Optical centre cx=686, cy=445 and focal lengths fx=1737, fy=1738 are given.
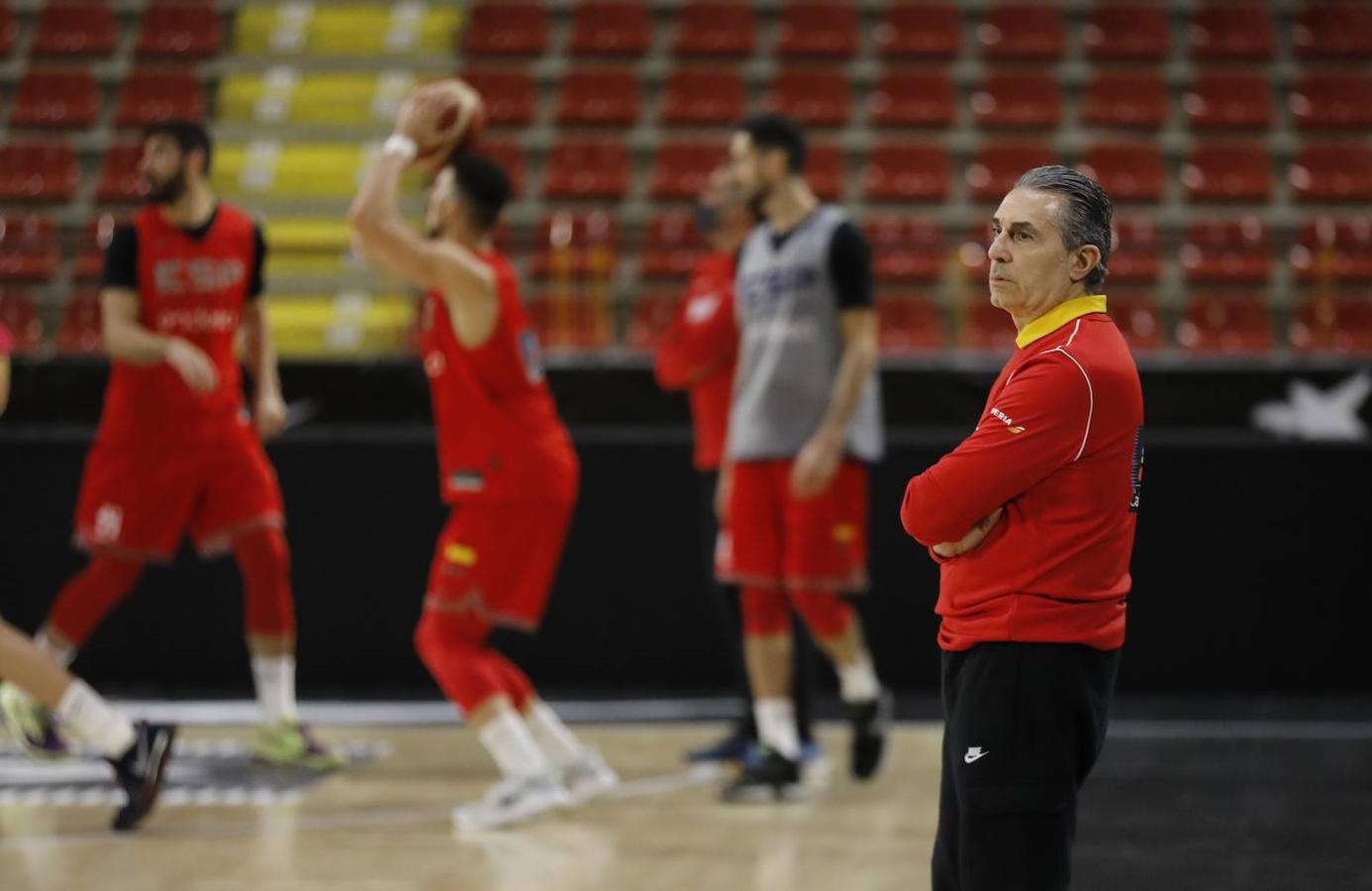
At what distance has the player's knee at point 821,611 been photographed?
5.49 m

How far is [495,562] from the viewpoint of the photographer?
16.5 feet

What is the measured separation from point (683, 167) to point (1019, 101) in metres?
2.45

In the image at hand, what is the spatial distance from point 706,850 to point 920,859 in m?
0.58

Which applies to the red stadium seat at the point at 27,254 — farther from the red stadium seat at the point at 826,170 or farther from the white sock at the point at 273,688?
the red stadium seat at the point at 826,170

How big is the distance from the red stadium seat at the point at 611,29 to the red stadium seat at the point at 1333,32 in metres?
4.71

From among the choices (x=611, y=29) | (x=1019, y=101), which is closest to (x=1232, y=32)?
(x=1019, y=101)

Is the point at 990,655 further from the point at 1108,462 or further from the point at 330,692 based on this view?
the point at 330,692

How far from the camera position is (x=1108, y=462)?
8.93 feet

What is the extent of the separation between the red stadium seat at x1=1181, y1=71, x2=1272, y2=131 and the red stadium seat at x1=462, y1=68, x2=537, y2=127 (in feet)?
15.3

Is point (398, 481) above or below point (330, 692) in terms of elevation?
above

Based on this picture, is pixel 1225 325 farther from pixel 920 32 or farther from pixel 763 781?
pixel 763 781

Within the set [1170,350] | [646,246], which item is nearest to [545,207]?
[646,246]

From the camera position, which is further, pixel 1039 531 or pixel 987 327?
pixel 987 327

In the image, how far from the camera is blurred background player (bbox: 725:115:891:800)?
5.40 m
